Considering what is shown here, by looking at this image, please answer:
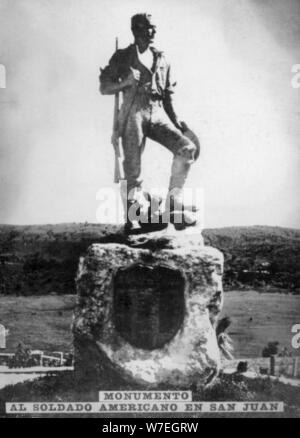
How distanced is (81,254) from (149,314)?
3.52 feet

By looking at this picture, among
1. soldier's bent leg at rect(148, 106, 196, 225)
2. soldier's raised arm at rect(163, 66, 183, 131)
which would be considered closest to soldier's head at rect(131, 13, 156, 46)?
soldier's raised arm at rect(163, 66, 183, 131)

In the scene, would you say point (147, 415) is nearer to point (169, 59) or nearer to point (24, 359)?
point (24, 359)

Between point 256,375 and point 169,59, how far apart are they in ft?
11.6

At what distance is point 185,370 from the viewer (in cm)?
757

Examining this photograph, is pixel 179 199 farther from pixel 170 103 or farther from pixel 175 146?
pixel 170 103

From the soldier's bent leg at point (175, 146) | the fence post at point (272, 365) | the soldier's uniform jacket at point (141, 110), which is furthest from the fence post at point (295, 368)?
the soldier's uniform jacket at point (141, 110)

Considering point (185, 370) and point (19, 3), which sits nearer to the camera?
point (185, 370)

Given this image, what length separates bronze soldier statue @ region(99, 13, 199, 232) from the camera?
8164mm

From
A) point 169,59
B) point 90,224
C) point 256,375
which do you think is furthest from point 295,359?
point 169,59

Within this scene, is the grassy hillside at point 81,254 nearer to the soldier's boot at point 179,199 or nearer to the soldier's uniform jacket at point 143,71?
the soldier's boot at point 179,199

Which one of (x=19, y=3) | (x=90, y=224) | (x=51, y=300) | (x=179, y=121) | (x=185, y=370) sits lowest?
(x=185, y=370)

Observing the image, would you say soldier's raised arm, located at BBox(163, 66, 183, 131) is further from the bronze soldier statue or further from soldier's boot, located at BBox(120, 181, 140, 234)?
soldier's boot, located at BBox(120, 181, 140, 234)

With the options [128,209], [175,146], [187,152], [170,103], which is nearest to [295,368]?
[128,209]

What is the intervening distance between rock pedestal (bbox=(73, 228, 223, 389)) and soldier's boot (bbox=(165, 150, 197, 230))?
1.10ft
